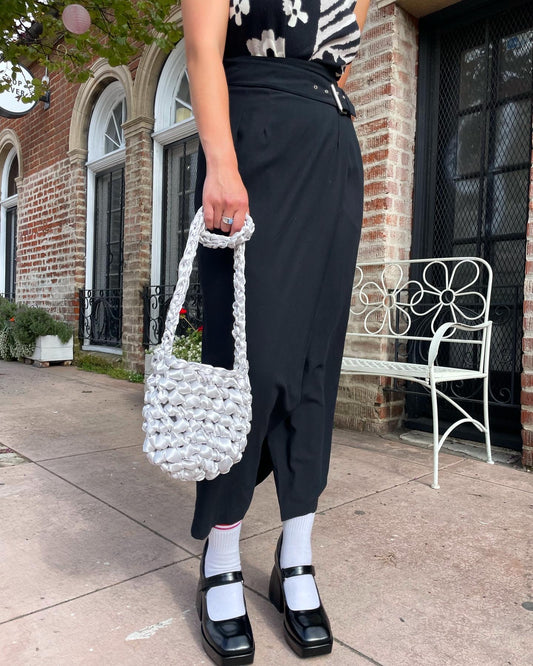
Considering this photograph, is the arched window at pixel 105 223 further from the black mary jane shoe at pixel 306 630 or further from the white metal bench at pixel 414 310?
the black mary jane shoe at pixel 306 630

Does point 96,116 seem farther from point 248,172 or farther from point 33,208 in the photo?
point 248,172

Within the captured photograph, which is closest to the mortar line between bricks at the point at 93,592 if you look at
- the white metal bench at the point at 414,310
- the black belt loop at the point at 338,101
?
the black belt loop at the point at 338,101

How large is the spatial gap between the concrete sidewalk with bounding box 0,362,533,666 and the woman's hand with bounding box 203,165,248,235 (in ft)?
3.34

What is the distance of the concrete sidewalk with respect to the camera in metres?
1.36

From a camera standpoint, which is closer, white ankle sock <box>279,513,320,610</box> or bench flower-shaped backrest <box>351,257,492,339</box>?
white ankle sock <box>279,513,320,610</box>

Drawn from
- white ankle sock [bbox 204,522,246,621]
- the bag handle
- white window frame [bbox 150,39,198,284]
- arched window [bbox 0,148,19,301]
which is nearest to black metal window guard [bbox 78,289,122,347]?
white window frame [bbox 150,39,198,284]

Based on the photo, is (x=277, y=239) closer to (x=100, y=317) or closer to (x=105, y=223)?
(x=100, y=317)

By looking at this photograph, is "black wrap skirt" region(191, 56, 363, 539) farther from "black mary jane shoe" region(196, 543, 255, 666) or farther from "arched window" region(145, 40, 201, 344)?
"arched window" region(145, 40, 201, 344)

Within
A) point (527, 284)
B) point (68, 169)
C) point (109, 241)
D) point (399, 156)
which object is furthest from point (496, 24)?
point (68, 169)

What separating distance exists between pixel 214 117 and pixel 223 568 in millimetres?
1072

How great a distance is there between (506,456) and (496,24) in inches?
102

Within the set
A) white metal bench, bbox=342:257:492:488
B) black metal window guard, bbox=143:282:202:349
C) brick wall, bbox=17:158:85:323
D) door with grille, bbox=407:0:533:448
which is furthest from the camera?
brick wall, bbox=17:158:85:323

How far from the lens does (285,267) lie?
1282 mm

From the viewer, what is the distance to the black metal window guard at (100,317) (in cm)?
663
